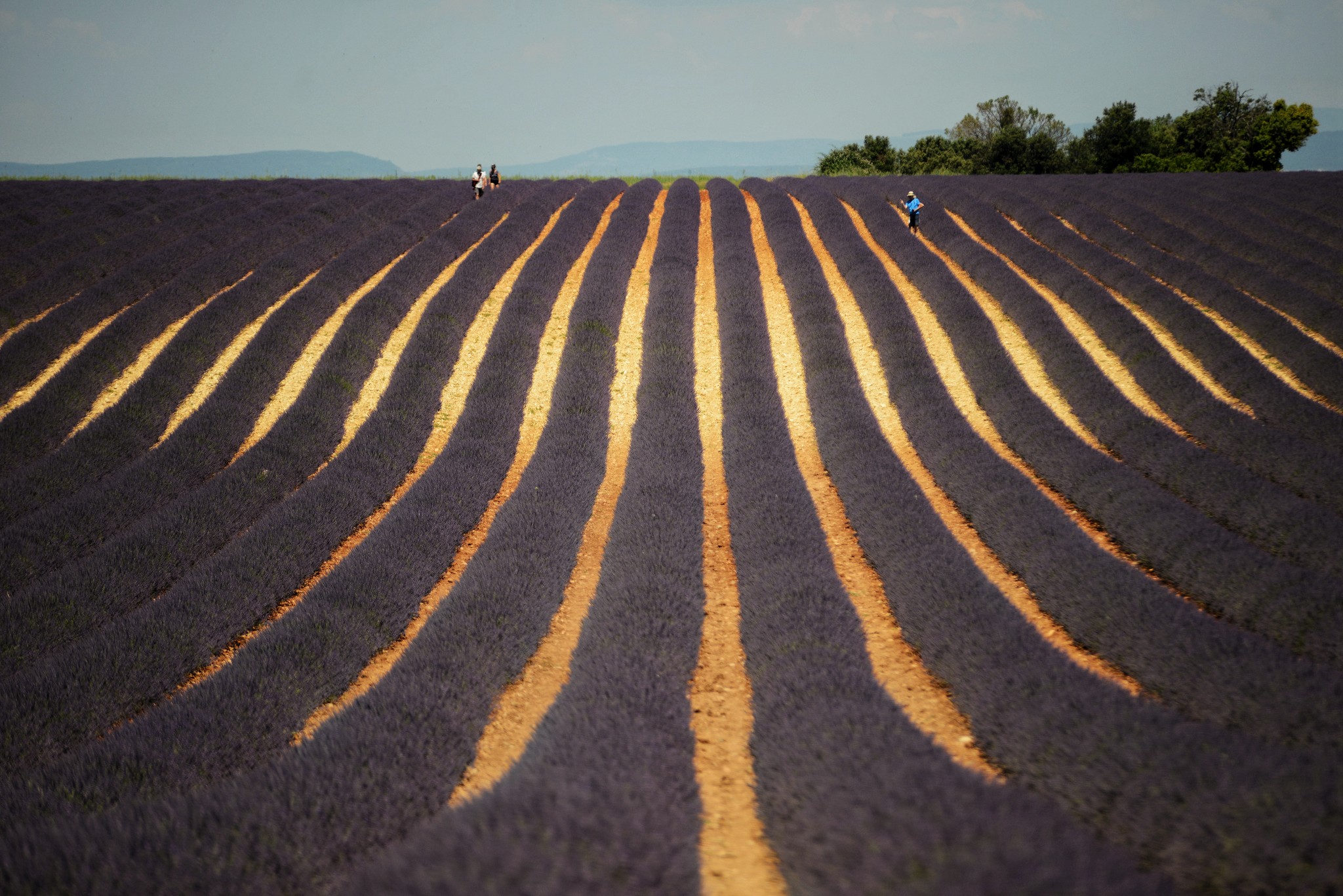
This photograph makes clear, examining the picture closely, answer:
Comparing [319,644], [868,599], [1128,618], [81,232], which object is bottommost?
[868,599]

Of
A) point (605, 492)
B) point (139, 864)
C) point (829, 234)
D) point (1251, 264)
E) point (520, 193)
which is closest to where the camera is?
point (139, 864)

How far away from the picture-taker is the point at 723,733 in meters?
4.23

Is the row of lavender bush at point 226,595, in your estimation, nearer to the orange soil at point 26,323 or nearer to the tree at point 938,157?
the orange soil at point 26,323

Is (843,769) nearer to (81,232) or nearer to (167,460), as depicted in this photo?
(167,460)

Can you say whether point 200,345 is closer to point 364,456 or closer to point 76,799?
point 364,456

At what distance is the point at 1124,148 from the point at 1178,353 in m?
30.0

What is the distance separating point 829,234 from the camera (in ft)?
57.3

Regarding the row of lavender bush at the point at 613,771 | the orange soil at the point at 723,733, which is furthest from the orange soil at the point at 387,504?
the orange soil at the point at 723,733

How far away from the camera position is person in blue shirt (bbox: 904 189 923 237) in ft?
55.7

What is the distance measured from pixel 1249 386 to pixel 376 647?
1103cm

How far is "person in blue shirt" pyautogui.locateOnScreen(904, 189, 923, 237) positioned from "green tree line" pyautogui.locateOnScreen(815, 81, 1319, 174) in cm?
1723

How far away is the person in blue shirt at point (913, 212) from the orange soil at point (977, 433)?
210 cm

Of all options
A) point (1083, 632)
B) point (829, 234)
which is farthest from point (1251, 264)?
point (1083, 632)

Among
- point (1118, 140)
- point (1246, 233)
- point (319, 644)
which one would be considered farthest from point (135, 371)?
point (1118, 140)
